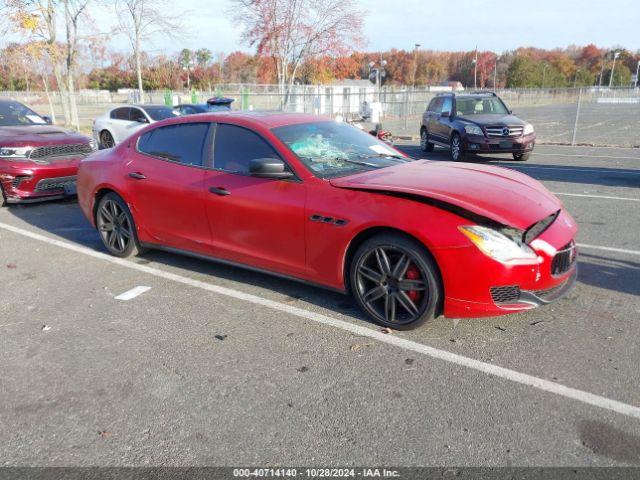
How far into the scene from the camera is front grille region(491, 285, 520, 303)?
340 cm

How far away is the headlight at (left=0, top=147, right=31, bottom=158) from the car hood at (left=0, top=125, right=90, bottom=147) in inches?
3.1

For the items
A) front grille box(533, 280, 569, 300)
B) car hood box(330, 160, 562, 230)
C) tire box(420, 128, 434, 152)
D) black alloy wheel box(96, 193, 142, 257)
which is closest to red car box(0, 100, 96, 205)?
black alloy wheel box(96, 193, 142, 257)

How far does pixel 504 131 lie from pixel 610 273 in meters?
8.16

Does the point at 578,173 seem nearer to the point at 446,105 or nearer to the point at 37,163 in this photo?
the point at 446,105

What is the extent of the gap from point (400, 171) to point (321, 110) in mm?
25050

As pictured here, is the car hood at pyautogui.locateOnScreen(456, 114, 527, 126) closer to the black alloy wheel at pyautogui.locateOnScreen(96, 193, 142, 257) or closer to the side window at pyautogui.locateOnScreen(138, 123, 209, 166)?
the side window at pyautogui.locateOnScreen(138, 123, 209, 166)

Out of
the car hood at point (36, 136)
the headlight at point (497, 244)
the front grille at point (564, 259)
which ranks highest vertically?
the car hood at point (36, 136)

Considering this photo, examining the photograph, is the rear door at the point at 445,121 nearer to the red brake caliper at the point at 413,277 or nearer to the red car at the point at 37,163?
the red car at the point at 37,163

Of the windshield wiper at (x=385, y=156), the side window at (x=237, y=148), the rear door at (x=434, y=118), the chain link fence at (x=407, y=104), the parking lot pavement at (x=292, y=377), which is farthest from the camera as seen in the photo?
the chain link fence at (x=407, y=104)

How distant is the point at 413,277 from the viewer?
3613 millimetres

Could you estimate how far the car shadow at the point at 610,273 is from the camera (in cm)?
446

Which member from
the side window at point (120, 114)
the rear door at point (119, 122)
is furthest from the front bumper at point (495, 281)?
the side window at point (120, 114)

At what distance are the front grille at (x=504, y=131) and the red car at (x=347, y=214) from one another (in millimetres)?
8150

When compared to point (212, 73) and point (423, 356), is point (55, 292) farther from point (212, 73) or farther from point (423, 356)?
point (212, 73)
